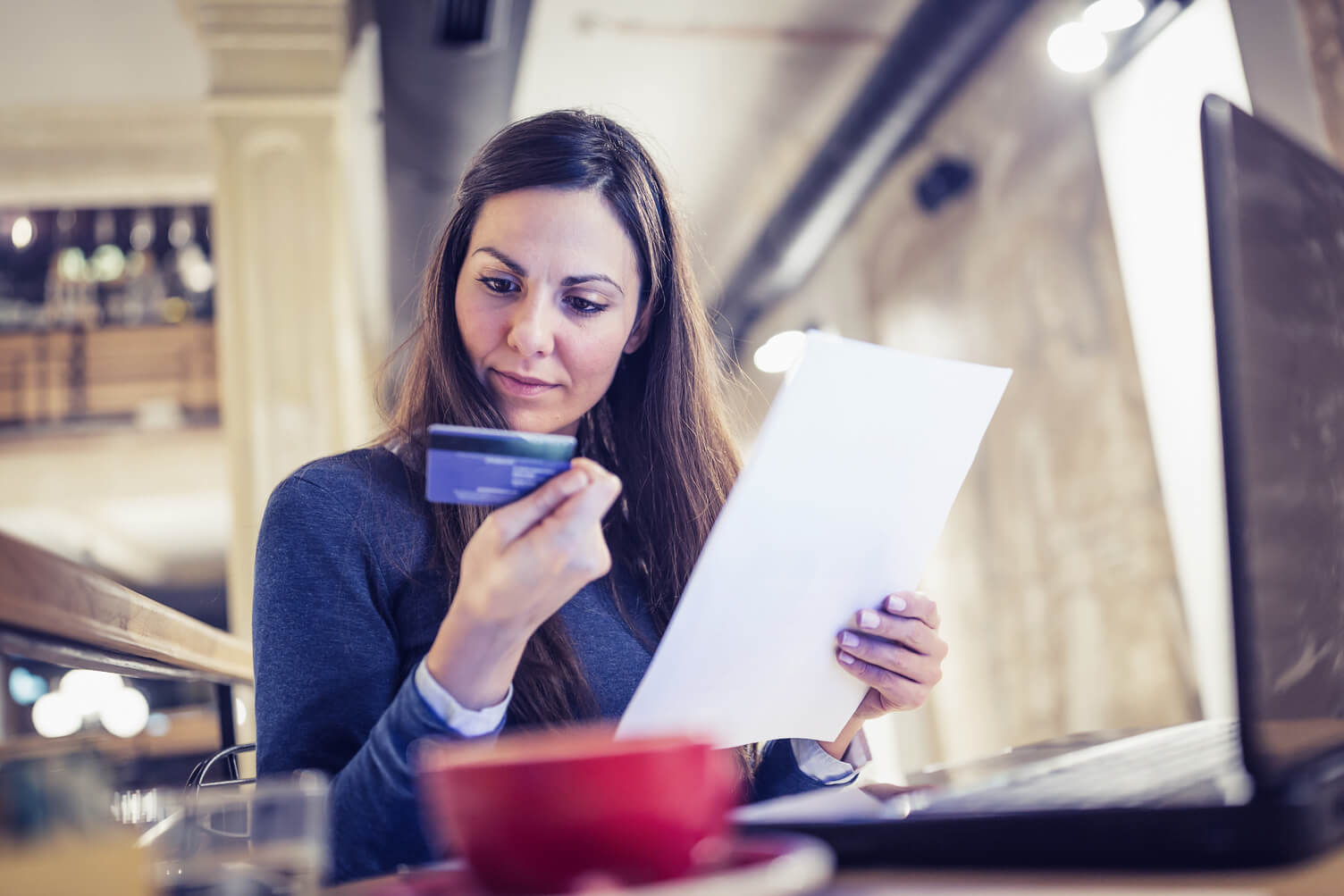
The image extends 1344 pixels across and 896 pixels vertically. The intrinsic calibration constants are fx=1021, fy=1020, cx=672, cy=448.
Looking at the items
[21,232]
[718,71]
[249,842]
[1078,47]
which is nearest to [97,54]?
[718,71]

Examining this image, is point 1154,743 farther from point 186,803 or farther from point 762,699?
point 186,803

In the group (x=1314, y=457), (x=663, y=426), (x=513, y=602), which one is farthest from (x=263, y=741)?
(x=1314, y=457)

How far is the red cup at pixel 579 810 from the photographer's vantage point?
31cm

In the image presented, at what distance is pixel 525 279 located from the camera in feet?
3.19

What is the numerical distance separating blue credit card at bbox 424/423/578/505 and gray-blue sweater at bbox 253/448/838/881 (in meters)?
0.13

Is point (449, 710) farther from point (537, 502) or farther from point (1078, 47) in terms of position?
point (1078, 47)

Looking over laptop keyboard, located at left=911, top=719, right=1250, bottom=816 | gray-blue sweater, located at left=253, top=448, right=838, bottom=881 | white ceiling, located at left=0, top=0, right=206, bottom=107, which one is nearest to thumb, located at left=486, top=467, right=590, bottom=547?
gray-blue sweater, located at left=253, top=448, right=838, bottom=881

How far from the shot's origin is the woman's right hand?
519 millimetres

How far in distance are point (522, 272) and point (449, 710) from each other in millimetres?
520

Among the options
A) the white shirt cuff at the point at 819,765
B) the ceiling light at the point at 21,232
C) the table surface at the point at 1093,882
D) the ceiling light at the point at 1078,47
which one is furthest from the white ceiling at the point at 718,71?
the ceiling light at the point at 21,232

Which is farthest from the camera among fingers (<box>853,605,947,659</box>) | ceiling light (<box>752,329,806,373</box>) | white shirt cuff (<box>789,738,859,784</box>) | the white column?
ceiling light (<box>752,329,806,373</box>)

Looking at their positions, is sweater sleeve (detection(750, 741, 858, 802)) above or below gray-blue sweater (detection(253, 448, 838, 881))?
below

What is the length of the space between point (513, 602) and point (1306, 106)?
2190mm

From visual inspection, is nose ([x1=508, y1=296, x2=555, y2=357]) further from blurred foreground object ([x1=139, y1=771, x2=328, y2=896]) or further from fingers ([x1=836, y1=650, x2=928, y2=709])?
blurred foreground object ([x1=139, y1=771, x2=328, y2=896])
